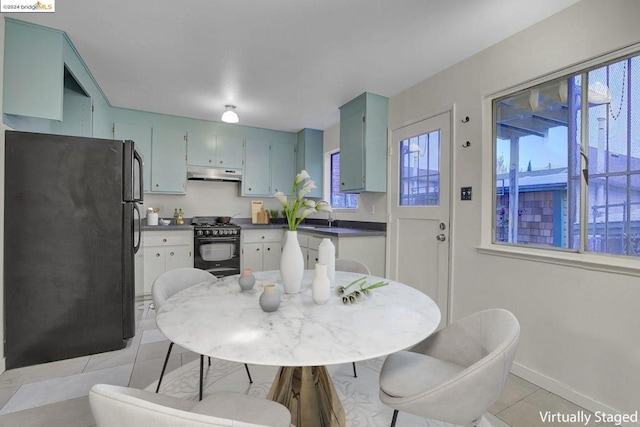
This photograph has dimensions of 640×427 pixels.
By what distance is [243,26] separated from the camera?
214 cm

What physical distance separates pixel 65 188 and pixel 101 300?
886 millimetres

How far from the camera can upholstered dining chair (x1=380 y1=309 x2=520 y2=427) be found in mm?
960

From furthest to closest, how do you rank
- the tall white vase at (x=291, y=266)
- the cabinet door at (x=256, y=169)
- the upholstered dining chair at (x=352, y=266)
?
the cabinet door at (x=256, y=169) < the upholstered dining chair at (x=352, y=266) < the tall white vase at (x=291, y=266)

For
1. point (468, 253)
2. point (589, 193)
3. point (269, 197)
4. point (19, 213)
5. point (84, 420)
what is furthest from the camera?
point (269, 197)

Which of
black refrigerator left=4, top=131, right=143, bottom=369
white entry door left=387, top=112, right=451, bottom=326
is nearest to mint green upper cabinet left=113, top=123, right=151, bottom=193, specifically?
black refrigerator left=4, top=131, right=143, bottom=369

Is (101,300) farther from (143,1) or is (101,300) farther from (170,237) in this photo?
(143,1)

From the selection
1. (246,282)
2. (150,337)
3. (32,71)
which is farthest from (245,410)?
(32,71)

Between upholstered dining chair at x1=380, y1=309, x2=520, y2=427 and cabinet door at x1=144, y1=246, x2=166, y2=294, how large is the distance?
3.38 metres

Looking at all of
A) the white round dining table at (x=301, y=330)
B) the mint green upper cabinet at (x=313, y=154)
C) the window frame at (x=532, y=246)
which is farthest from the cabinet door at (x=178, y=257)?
the window frame at (x=532, y=246)

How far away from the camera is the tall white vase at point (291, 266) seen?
1474 mm

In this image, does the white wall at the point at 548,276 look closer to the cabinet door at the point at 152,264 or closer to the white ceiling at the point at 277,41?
the white ceiling at the point at 277,41

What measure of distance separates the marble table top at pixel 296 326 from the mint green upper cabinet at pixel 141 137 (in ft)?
10.3

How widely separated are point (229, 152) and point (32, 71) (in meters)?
2.50

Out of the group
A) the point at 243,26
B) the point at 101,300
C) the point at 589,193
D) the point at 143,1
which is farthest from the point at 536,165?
the point at 101,300
